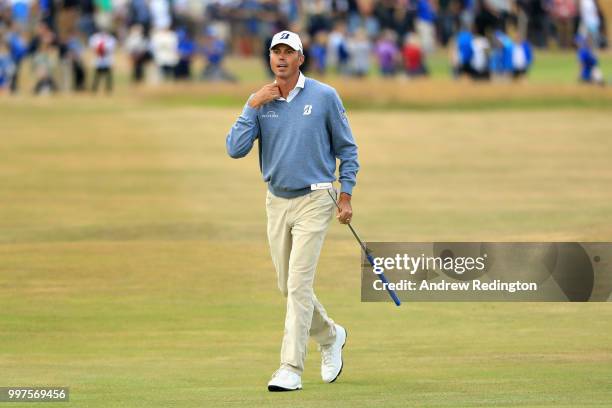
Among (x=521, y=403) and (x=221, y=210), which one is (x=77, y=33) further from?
(x=521, y=403)

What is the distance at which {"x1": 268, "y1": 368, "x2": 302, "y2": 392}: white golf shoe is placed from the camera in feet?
31.0

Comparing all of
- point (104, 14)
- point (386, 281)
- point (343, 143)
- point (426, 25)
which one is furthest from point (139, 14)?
point (343, 143)

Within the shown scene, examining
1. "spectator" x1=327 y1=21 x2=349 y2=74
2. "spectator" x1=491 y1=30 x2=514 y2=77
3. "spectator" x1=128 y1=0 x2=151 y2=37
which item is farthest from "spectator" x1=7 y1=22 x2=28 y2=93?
"spectator" x1=491 y1=30 x2=514 y2=77

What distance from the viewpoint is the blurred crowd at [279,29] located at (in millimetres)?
45031

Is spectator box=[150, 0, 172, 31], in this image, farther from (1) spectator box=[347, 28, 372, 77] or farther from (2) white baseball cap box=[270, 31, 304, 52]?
(2) white baseball cap box=[270, 31, 304, 52]

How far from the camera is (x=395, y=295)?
33.8 ft

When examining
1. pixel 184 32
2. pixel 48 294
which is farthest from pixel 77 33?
pixel 48 294

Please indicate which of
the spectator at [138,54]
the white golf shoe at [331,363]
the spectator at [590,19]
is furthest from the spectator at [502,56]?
the white golf shoe at [331,363]

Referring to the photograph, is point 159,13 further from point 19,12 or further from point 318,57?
point 318,57

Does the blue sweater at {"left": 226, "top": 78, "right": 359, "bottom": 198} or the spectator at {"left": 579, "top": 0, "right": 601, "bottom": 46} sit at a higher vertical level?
the blue sweater at {"left": 226, "top": 78, "right": 359, "bottom": 198}

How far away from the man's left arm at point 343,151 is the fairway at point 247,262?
1115 millimetres

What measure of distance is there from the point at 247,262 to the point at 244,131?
26.6ft

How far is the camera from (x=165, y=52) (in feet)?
153

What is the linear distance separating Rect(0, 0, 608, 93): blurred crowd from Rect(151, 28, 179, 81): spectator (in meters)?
0.04
